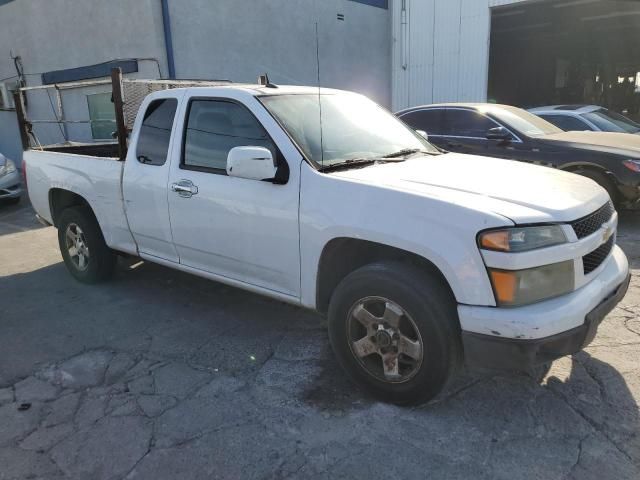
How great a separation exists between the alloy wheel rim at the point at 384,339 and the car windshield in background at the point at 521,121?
509cm

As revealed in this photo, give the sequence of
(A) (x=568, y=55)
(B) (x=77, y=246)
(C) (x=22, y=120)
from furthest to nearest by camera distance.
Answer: (A) (x=568, y=55), (C) (x=22, y=120), (B) (x=77, y=246)

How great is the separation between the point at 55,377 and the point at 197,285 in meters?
1.79

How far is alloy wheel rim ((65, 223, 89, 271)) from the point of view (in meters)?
5.13

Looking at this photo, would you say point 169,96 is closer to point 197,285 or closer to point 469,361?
point 197,285

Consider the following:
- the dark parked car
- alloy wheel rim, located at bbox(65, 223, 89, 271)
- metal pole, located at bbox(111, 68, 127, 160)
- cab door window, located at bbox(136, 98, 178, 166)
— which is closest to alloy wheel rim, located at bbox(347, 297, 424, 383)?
cab door window, located at bbox(136, 98, 178, 166)

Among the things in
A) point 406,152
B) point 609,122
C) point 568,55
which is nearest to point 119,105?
point 406,152

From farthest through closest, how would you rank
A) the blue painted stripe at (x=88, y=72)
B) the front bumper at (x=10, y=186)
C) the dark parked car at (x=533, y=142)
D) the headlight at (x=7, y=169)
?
the blue painted stripe at (x=88, y=72) < the headlight at (x=7, y=169) < the front bumper at (x=10, y=186) < the dark parked car at (x=533, y=142)

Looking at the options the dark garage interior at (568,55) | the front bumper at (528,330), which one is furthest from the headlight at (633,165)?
the dark garage interior at (568,55)

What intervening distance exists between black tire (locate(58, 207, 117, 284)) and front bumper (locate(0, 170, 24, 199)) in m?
5.40

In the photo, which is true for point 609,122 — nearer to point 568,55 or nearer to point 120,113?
point 120,113

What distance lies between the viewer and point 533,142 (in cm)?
A: 686

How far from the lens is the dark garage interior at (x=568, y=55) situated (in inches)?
696

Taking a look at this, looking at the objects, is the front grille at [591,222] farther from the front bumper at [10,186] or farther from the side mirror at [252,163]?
the front bumper at [10,186]

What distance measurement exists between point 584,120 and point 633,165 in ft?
8.24
